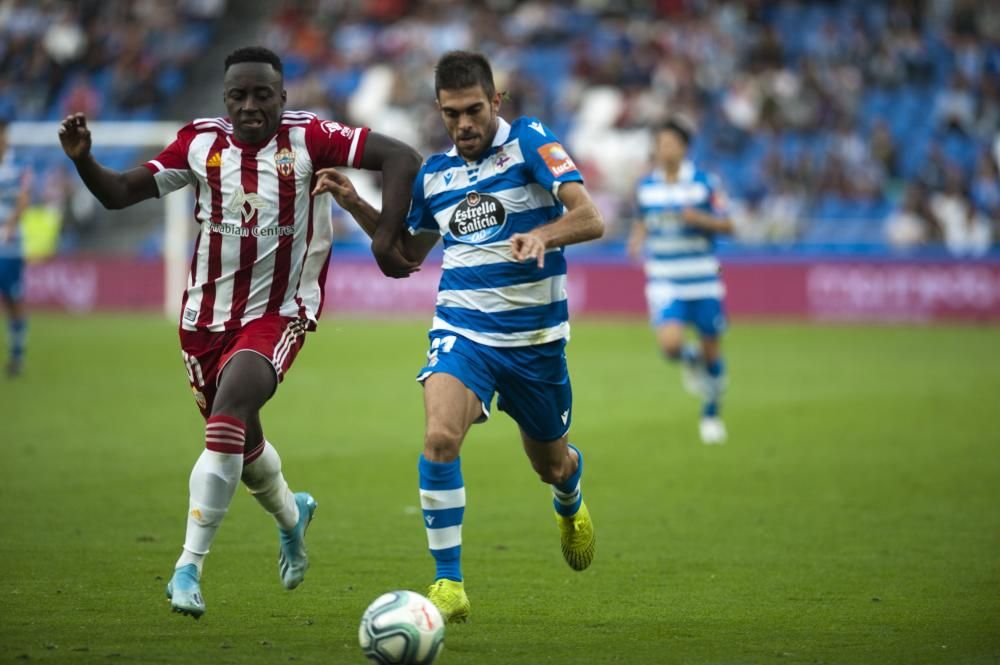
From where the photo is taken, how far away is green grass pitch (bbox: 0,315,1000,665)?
615 cm

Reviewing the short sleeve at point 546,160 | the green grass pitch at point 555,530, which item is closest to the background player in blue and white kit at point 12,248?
the green grass pitch at point 555,530

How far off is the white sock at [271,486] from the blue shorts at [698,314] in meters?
7.01

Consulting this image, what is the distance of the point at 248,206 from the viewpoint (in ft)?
22.6

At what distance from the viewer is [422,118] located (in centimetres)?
2952

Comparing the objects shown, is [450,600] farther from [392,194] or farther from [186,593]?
[392,194]

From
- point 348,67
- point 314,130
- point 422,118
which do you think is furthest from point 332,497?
point 348,67

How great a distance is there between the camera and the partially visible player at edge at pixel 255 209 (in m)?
6.76

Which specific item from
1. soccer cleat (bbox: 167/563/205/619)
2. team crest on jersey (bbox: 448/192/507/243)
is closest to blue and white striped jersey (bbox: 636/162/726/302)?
team crest on jersey (bbox: 448/192/507/243)

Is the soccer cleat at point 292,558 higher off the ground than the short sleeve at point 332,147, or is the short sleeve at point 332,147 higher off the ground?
the short sleeve at point 332,147

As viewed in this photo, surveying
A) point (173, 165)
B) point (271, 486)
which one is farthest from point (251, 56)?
point (271, 486)

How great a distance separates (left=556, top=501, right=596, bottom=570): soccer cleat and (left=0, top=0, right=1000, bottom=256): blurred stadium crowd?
62.5 ft

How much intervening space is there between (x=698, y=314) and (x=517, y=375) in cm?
698

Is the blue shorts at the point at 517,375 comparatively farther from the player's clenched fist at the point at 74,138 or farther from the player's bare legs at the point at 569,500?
the player's clenched fist at the point at 74,138

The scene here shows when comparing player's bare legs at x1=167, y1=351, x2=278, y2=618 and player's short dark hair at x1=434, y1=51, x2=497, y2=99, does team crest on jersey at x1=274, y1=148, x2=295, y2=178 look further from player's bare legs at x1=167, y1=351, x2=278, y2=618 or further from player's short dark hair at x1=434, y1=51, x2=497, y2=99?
player's bare legs at x1=167, y1=351, x2=278, y2=618
